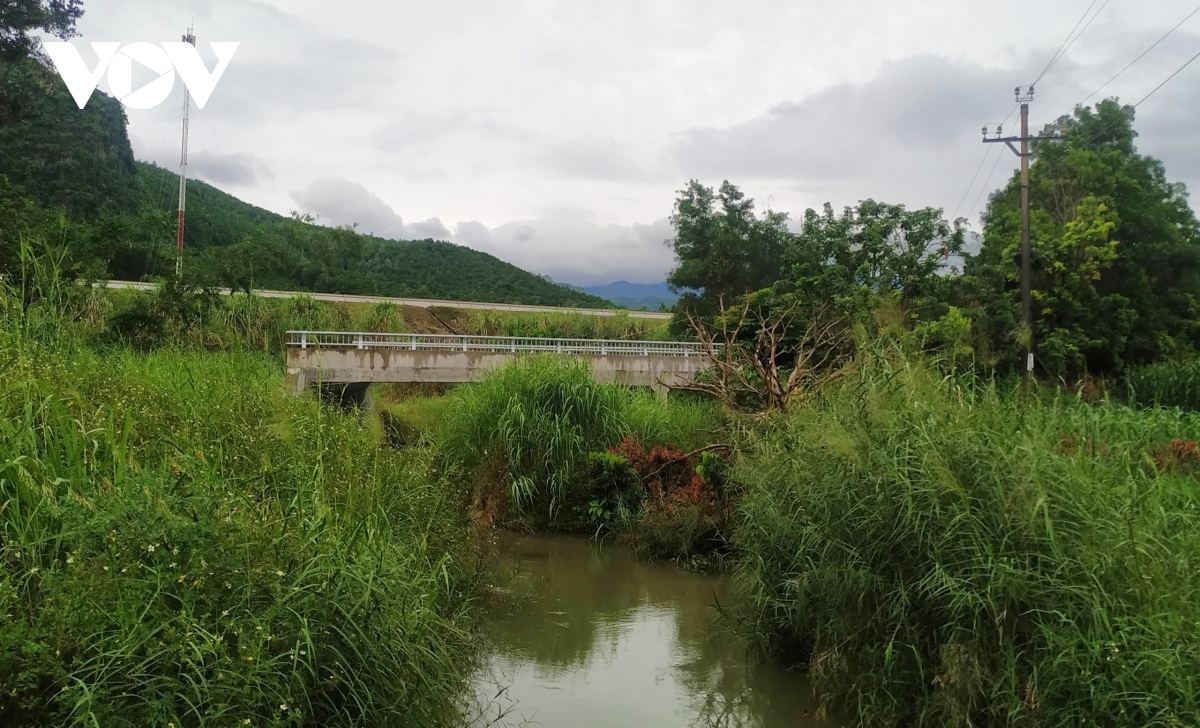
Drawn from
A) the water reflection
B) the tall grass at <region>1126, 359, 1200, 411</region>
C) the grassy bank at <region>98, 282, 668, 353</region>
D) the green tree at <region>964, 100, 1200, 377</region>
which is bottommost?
the water reflection

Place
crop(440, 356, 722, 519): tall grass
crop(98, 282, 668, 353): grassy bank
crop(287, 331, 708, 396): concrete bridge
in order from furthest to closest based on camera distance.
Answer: crop(287, 331, 708, 396): concrete bridge → crop(98, 282, 668, 353): grassy bank → crop(440, 356, 722, 519): tall grass

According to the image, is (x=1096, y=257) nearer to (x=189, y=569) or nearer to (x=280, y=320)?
(x=280, y=320)

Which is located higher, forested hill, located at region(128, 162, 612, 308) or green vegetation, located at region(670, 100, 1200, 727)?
forested hill, located at region(128, 162, 612, 308)

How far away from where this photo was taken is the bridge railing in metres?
14.6

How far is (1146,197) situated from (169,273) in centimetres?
2489

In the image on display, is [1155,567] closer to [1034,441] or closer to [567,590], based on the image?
[1034,441]

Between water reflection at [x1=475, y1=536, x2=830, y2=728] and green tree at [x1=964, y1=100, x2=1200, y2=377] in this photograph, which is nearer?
water reflection at [x1=475, y1=536, x2=830, y2=728]

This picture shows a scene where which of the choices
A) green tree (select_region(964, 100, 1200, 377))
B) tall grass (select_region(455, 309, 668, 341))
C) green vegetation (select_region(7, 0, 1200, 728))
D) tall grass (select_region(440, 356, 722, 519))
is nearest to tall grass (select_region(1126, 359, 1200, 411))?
green tree (select_region(964, 100, 1200, 377))

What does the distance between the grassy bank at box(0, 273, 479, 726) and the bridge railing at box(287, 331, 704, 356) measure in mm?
8295

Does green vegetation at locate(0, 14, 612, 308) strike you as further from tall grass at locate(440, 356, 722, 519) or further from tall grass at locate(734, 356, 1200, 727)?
tall grass at locate(734, 356, 1200, 727)

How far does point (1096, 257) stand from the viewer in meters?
21.7

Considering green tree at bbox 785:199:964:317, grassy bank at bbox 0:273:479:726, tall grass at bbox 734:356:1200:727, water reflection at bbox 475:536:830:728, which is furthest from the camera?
green tree at bbox 785:199:964:317

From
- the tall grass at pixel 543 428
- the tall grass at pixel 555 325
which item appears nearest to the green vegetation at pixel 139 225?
the tall grass at pixel 543 428

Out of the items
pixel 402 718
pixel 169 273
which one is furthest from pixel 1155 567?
pixel 169 273
